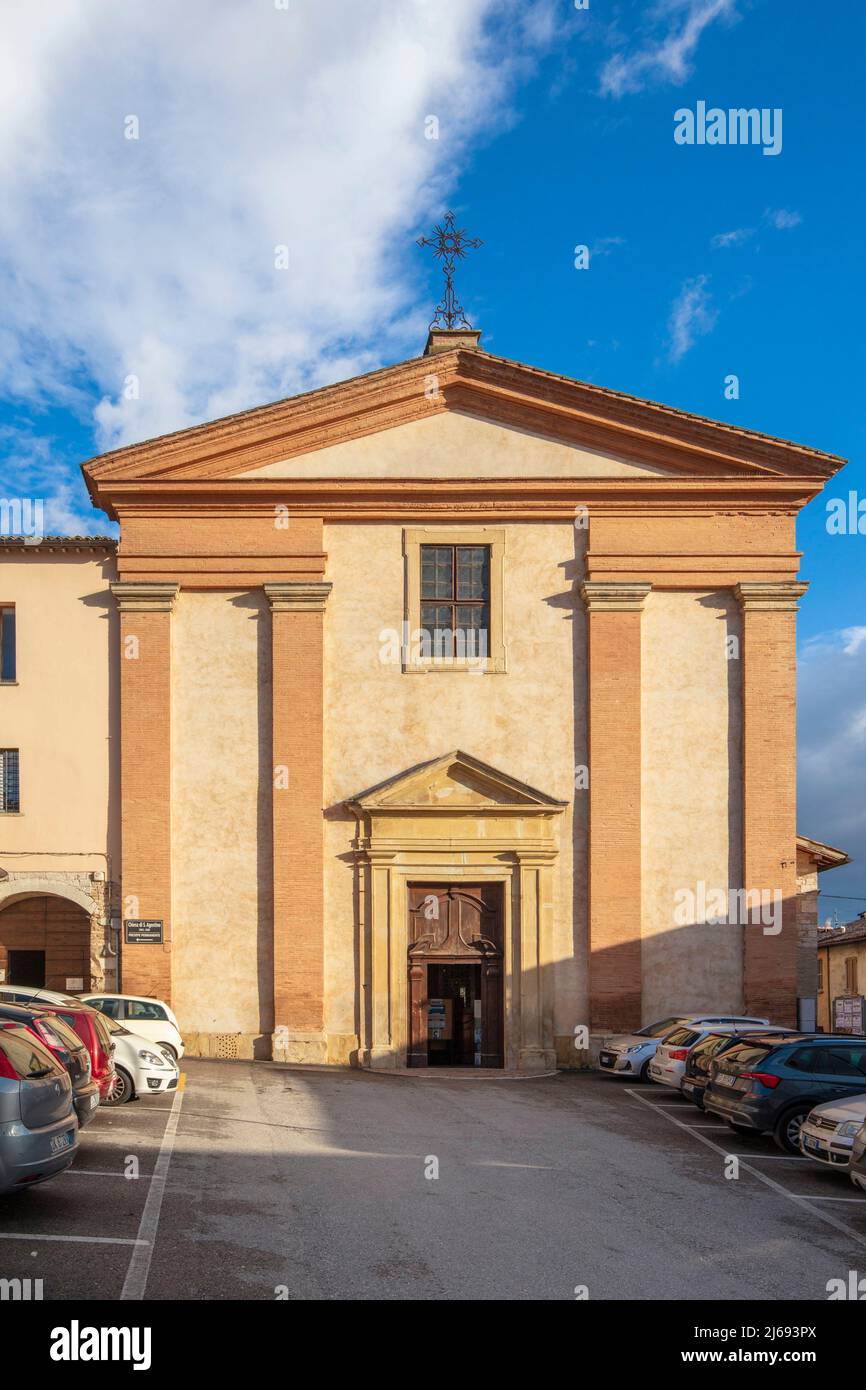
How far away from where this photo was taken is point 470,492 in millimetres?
24250

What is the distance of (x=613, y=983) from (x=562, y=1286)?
14.1 m

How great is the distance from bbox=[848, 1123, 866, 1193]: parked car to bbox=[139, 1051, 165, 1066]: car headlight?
9013 mm

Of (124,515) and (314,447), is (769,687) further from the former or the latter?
(124,515)

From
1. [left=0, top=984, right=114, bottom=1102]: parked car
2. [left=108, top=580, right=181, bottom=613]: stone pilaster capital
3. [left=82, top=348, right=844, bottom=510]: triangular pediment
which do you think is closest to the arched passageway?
[left=108, top=580, right=181, bottom=613]: stone pilaster capital

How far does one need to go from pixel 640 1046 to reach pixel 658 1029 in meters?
0.82

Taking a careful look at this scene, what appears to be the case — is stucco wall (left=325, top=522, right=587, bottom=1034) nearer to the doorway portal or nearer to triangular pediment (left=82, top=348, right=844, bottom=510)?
triangular pediment (left=82, top=348, right=844, bottom=510)

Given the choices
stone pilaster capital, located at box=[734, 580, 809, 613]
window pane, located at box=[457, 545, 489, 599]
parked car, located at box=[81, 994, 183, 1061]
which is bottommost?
parked car, located at box=[81, 994, 183, 1061]

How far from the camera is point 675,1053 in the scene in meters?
19.5

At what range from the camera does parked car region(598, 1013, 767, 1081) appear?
21.4 metres

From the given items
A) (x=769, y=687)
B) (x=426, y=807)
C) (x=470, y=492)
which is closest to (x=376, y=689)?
(x=426, y=807)

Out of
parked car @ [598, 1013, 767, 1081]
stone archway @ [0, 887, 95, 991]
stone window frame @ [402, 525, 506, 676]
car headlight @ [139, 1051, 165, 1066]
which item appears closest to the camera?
car headlight @ [139, 1051, 165, 1066]

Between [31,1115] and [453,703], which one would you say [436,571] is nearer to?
[453,703]

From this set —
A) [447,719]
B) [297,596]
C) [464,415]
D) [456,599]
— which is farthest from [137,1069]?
[464,415]

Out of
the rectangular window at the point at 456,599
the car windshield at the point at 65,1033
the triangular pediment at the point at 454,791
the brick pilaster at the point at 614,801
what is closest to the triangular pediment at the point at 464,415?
the rectangular window at the point at 456,599
